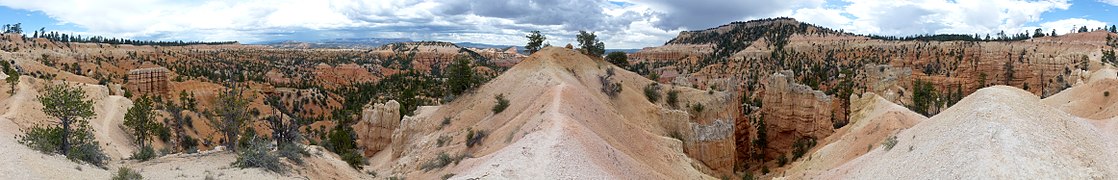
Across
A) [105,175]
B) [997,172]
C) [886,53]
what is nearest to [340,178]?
[105,175]

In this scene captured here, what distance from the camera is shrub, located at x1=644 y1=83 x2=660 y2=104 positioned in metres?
44.3

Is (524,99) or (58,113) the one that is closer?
(58,113)

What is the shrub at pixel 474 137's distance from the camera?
96.8 feet

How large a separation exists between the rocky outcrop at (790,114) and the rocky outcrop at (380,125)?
27.1 metres

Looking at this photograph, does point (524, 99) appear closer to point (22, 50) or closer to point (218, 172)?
point (218, 172)

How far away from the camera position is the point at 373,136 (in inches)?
1690

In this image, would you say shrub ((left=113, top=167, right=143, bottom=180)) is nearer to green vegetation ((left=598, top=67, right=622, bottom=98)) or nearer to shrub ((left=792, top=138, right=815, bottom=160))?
green vegetation ((left=598, top=67, right=622, bottom=98))

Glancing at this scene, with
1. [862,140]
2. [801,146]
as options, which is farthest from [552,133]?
[801,146]

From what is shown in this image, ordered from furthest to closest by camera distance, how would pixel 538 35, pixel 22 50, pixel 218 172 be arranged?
1. pixel 22 50
2. pixel 538 35
3. pixel 218 172

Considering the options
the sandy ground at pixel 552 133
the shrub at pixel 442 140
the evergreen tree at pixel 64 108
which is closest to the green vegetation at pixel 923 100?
the sandy ground at pixel 552 133

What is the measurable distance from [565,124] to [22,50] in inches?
4226

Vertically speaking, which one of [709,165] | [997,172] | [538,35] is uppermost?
[538,35]

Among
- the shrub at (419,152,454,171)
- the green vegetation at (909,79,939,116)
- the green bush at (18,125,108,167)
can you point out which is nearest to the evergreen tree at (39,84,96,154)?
the green bush at (18,125,108,167)

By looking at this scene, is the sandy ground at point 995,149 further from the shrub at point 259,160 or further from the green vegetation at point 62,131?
the green vegetation at point 62,131
